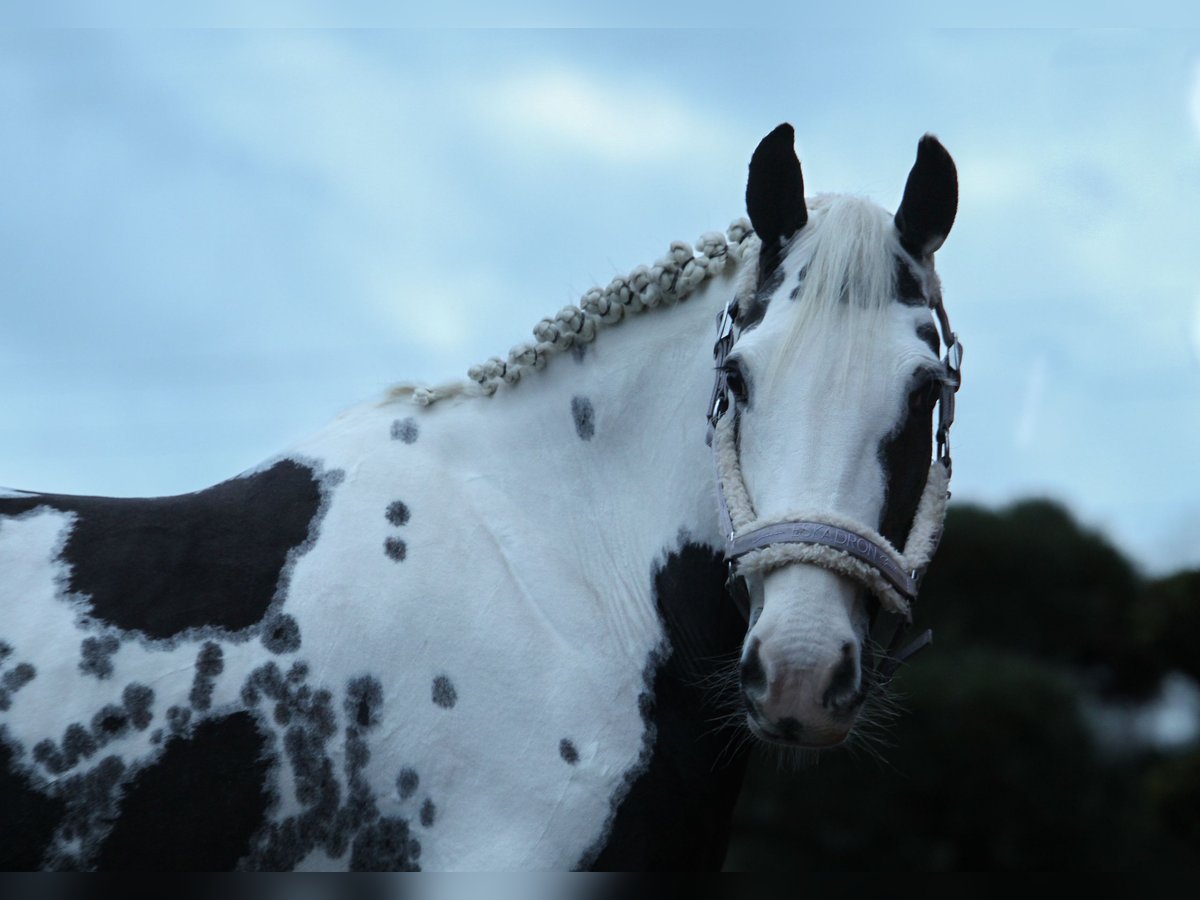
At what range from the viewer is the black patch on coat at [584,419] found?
124 inches

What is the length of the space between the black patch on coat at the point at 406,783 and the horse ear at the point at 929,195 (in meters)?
1.83

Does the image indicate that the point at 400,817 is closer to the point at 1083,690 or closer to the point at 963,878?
the point at 963,878

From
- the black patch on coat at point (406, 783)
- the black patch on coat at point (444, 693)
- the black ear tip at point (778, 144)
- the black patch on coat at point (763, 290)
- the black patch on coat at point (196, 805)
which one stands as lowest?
the black patch on coat at point (196, 805)

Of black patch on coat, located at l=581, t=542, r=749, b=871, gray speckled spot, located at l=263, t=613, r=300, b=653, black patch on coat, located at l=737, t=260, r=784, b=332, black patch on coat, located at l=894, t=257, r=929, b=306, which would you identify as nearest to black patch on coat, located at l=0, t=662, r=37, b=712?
gray speckled spot, located at l=263, t=613, r=300, b=653

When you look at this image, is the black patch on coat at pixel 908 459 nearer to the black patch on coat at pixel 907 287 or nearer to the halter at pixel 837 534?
the halter at pixel 837 534

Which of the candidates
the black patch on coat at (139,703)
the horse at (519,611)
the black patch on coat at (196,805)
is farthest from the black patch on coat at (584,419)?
the black patch on coat at (139,703)

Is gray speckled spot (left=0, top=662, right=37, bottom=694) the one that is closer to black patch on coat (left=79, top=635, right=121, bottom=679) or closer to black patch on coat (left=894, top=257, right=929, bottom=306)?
black patch on coat (left=79, top=635, right=121, bottom=679)

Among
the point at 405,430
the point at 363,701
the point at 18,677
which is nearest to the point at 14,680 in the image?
the point at 18,677

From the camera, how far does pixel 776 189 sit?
9.75ft

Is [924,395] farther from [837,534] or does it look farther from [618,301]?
[618,301]

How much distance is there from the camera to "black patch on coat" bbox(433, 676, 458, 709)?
2.66m

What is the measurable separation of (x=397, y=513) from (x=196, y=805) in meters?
0.84

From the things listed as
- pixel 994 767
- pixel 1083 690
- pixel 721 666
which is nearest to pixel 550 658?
pixel 721 666

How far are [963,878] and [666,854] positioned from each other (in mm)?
695
